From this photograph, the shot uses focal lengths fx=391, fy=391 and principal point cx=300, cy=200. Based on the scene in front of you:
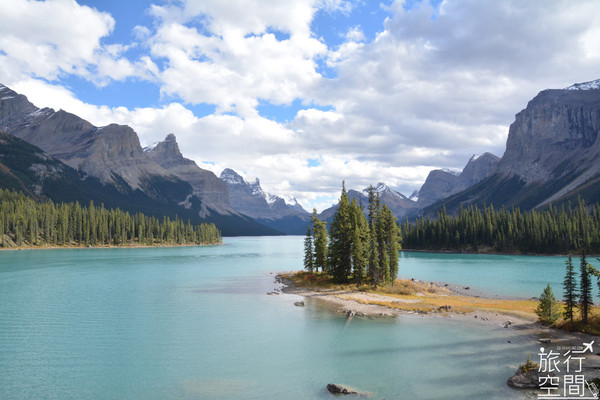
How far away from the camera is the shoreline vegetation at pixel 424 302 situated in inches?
1662

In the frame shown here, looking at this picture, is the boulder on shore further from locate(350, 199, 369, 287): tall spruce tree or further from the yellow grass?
locate(350, 199, 369, 287): tall spruce tree

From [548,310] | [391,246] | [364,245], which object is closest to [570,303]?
[548,310]

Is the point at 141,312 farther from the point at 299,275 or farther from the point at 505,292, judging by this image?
the point at 505,292

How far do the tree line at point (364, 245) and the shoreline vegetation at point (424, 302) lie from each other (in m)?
2.50

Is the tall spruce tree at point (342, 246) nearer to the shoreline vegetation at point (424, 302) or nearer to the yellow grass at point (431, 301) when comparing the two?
the shoreline vegetation at point (424, 302)

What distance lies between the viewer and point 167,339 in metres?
36.8

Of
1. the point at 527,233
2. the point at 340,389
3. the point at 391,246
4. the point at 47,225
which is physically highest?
the point at 47,225

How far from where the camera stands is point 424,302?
54.5m

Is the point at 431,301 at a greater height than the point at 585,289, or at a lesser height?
lesser

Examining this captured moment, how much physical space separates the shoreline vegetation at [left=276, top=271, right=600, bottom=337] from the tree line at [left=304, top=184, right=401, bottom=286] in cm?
250

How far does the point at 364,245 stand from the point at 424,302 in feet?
60.2

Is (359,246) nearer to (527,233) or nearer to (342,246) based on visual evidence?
(342,246)

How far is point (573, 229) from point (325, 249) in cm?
13486

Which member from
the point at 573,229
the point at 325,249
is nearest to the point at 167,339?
the point at 325,249
